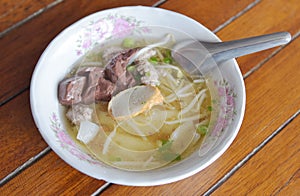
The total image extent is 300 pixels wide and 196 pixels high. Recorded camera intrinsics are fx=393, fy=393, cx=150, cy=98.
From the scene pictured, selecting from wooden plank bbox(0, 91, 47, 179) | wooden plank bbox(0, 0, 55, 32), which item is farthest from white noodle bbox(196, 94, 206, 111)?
wooden plank bbox(0, 0, 55, 32)


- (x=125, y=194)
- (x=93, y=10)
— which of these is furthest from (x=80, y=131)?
(x=93, y=10)

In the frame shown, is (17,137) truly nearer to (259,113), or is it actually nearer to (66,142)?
(66,142)

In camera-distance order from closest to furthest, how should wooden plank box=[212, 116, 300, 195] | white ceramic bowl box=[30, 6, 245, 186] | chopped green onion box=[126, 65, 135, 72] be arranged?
white ceramic bowl box=[30, 6, 245, 186] < wooden plank box=[212, 116, 300, 195] < chopped green onion box=[126, 65, 135, 72]

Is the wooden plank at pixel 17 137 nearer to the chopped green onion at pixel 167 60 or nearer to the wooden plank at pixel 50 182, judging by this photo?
the wooden plank at pixel 50 182

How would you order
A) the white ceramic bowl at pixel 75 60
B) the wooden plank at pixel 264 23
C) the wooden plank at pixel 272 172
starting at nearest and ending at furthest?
the white ceramic bowl at pixel 75 60 → the wooden plank at pixel 272 172 → the wooden plank at pixel 264 23

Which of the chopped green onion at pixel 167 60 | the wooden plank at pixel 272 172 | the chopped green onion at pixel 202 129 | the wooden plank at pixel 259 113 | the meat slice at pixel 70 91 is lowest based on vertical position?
the wooden plank at pixel 272 172

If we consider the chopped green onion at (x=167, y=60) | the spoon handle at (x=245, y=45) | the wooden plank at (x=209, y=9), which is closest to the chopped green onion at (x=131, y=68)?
the chopped green onion at (x=167, y=60)

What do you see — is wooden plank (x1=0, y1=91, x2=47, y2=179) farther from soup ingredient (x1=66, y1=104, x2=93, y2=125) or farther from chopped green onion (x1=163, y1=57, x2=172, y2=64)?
chopped green onion (x1=163, y1=57, x2=172, y2=64)
